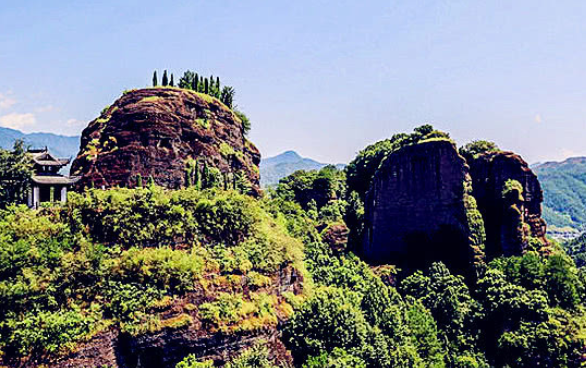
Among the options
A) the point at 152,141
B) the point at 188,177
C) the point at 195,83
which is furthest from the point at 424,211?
the point at 152,141

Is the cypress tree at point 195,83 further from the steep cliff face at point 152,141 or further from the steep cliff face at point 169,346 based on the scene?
the steep cliff face at point 169,346

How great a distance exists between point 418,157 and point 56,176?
31.2 m

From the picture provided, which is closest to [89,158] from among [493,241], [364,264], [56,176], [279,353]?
[56,176]

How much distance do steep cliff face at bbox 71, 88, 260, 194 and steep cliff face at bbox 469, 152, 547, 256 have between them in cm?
2404

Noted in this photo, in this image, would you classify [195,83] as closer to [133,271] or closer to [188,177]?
[188,177]

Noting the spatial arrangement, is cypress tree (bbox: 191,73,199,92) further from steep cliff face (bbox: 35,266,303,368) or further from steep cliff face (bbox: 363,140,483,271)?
steep cliff face (bbox: 35,266,303,368)

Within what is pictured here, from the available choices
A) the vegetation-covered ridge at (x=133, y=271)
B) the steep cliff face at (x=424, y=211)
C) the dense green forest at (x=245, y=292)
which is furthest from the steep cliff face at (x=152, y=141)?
the steep cliff face at (x=424, y=211)

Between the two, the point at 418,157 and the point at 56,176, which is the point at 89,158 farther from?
the point at 418,157

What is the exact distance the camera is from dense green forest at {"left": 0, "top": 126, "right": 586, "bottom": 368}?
23.3 meters

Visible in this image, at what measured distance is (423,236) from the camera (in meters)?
45.0

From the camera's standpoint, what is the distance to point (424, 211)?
45125 millimetres

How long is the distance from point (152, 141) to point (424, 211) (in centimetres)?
2570

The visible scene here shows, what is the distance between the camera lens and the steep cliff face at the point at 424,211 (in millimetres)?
42938

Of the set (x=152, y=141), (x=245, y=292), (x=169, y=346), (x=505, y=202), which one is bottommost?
(x=169, y=346)
